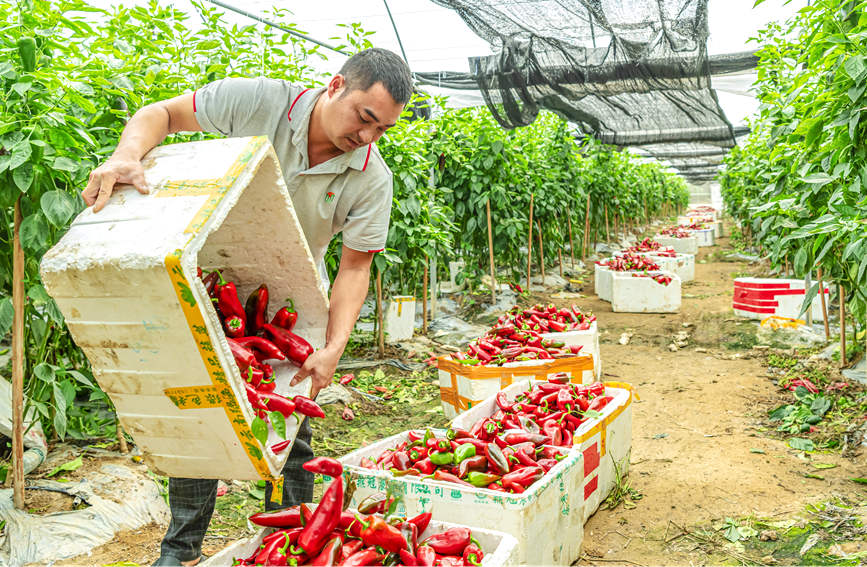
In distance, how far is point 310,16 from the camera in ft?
32.1

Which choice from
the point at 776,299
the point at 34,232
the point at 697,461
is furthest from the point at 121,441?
the point at 776,299

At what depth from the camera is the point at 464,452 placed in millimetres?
3047

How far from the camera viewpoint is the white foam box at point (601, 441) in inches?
139

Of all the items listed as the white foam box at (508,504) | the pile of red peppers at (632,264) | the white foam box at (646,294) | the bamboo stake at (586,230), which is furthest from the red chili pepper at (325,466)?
the bamboo stake at (586,230)

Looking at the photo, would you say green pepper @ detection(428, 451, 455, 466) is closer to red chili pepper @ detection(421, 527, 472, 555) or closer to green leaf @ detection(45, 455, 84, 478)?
red chili pepper @ detection(421, 527, 472, 555)

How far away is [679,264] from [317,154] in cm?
1247

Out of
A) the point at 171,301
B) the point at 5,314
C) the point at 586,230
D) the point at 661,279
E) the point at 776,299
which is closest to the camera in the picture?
the point at 171,301

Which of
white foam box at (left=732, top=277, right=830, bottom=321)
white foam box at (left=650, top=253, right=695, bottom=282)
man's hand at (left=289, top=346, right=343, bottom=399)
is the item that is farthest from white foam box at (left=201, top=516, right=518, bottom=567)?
white foam box at (left=650, top=253, right=695, bottom=282)

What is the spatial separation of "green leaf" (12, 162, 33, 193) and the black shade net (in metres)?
6.54

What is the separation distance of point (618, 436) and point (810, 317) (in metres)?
5.09

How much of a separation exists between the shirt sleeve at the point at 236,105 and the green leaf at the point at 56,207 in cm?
73

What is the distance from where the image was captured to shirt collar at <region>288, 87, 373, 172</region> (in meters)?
2.45

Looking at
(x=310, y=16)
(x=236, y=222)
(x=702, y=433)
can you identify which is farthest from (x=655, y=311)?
(x=236, y=222)

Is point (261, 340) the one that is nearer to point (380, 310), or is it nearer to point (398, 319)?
point (380, 310)
